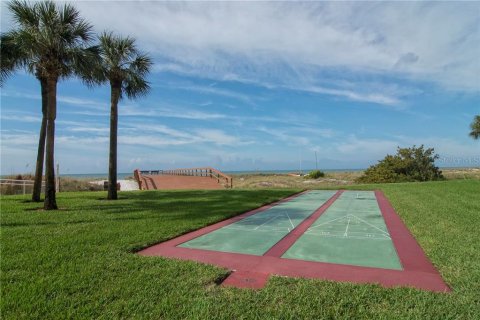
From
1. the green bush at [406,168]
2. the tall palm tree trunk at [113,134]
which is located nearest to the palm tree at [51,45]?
the tall palm tree trunk at [113,134]

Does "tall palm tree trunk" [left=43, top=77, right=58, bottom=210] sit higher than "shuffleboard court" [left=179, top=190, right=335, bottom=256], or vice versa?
"tall palm tree trunk" [left=43, top=77, right=58, bottom=210]

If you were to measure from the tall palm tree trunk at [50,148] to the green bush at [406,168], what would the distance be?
23.1m

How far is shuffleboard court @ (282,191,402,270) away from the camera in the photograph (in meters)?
4.46

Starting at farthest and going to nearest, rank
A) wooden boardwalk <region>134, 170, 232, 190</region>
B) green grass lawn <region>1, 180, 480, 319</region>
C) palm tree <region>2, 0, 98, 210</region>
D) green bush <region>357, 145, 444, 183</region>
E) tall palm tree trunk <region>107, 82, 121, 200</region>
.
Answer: green bush <region>357, 145, 444, 183</region>
wooden boardwalk <region>134, 170, 232, 190</region>
tall palm tree trunk <region>107, 82, 121, 200</region>
palm tree <region>2, 0, 98, 210</region>
green grass lawn <region>1, 180, 480, 319</region>

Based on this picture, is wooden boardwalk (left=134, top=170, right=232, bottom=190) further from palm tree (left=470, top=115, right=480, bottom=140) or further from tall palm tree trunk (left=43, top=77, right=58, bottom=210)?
palm tree (left=470, top=115, right=480, bottom=140)

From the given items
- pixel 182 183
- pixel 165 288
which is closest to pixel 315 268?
pixel 165 288

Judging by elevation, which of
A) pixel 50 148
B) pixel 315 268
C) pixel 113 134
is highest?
pixel 113 134

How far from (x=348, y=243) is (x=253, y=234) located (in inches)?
70.1

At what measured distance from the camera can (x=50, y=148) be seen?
9.01 meters

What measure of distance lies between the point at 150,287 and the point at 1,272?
1978mm

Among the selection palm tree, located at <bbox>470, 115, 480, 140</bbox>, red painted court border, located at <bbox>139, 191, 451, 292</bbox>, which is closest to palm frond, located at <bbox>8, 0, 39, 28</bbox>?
red painted court border, located at <bbox>139, 191, 451, 292</bbox>

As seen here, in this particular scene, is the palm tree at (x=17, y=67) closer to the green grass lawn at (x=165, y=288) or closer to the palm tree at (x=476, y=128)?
the green grass lawn at (x=165, y=288)

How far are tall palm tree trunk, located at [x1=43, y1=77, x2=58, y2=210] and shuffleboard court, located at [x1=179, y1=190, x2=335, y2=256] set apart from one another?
5577mm

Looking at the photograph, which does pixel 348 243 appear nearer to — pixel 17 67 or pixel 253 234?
pixel 253 234
